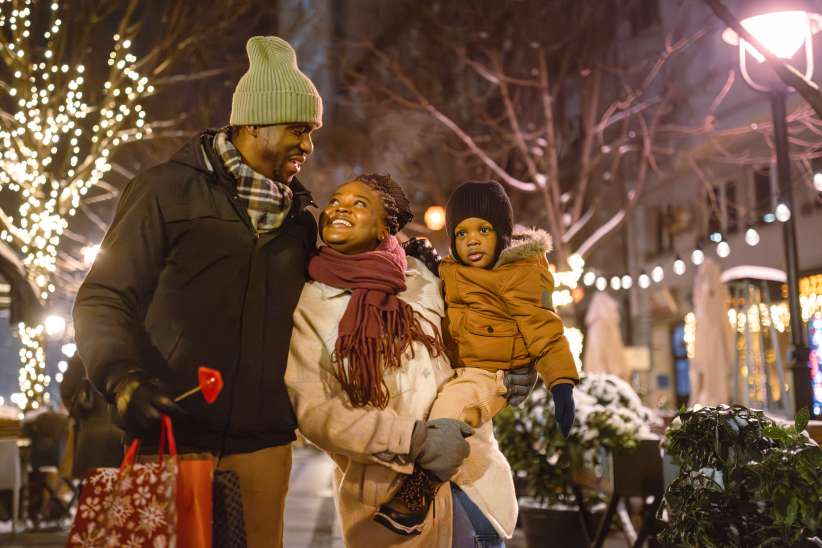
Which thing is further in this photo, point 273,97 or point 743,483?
point 743,483

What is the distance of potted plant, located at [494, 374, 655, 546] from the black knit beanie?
4113mm

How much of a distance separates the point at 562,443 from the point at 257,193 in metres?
5.55

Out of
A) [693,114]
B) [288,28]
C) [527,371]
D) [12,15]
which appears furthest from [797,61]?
[693,114]

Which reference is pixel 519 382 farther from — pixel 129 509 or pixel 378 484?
pixel 129 509

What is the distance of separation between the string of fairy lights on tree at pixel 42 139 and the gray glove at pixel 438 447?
1156 centimetres

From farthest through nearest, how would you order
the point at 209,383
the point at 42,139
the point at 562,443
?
1. the point at 42,139
2. the point at 562,443
3. the point at 209,383

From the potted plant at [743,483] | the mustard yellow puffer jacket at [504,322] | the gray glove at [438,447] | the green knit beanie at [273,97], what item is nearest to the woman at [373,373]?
the gray glove at [438,447]

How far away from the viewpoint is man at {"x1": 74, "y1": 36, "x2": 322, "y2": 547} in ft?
9.67

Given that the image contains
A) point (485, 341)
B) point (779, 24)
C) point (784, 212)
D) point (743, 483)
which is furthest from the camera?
point (784, 212)

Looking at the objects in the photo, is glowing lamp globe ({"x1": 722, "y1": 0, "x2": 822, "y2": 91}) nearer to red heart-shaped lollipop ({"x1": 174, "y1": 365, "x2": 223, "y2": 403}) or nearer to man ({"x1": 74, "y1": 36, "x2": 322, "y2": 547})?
man ({"x1": 74, "y1": 36, "x2": 322, "y2": 547})

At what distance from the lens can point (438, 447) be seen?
3182 mm

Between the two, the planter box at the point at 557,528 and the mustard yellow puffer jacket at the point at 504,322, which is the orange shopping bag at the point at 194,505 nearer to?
the mustard yellow puffer jacket at the point at 504,322

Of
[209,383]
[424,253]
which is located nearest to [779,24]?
[424,253]

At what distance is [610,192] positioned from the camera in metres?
31.8
